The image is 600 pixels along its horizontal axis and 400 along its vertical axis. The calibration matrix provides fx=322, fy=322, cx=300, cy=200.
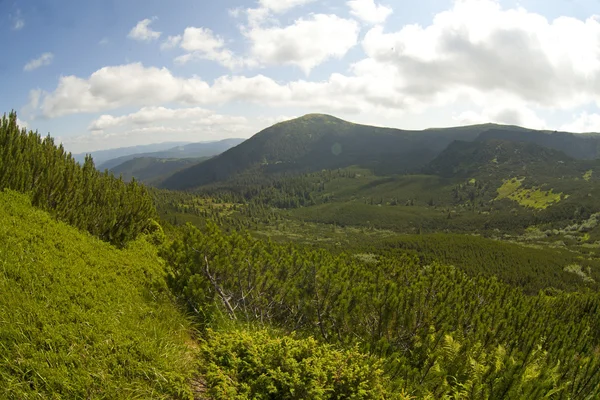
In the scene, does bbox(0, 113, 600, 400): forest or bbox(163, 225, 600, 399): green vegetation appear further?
bbox(163, 225, 600, 399): green vegetation

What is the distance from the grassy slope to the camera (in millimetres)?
4348

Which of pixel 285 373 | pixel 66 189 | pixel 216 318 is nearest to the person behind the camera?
pixel 285 373

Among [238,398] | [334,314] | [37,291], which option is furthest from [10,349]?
[334,314]

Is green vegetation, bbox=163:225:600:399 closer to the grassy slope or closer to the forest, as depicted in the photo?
the forest

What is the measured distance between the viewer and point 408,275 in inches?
467

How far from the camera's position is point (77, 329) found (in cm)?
507

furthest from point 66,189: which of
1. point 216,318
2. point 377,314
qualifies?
point 377,314

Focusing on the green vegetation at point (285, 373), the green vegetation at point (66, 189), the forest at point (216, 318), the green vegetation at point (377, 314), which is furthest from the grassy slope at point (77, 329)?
the green vegetation at point (66, 189)

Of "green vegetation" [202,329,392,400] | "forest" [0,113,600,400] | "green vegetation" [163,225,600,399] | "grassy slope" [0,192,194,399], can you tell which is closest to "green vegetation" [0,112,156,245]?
"forest" [0,113,600,400]

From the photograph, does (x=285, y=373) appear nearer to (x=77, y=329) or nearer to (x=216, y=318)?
(x=216, y=318)

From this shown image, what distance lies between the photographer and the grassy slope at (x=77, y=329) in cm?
435

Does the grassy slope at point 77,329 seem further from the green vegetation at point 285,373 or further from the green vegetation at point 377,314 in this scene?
the green vegetation at point 377,314

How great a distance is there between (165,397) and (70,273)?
3.82 metres

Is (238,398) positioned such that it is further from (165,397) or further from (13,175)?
(13,175)
